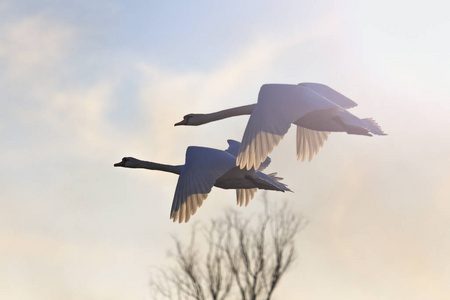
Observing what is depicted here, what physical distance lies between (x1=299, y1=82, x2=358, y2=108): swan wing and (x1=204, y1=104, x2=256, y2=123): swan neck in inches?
48.8

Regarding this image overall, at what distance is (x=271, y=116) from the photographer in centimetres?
1736

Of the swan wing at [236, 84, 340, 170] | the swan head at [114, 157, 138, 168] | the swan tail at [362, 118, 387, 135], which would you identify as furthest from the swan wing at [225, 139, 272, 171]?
the swan wing at [236, 84, 340, 170]

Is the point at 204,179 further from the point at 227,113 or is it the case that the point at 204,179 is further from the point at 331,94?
the point at 331,94

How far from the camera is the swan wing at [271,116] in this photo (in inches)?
665

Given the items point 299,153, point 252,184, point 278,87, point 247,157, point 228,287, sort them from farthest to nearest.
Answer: point 228,287 → point 299,153 → point 252,184 → point 278,87 → point 247,157

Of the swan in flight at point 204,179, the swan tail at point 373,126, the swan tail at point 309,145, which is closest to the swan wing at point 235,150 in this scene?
the swan tail at point 309,145

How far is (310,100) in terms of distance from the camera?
1788cm

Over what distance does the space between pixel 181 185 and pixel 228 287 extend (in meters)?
15.2

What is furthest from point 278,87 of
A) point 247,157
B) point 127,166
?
point 127,166

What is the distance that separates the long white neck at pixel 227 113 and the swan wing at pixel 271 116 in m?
2.04

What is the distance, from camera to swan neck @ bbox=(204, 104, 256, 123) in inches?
800

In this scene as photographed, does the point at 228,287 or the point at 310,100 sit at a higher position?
the point at 310,100

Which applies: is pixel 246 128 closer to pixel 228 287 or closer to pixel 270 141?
pixel 270 141

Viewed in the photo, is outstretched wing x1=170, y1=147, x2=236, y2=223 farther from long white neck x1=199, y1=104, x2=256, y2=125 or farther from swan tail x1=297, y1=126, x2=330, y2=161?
swan tail x1=297, y1=126, x2=330, y2=161
